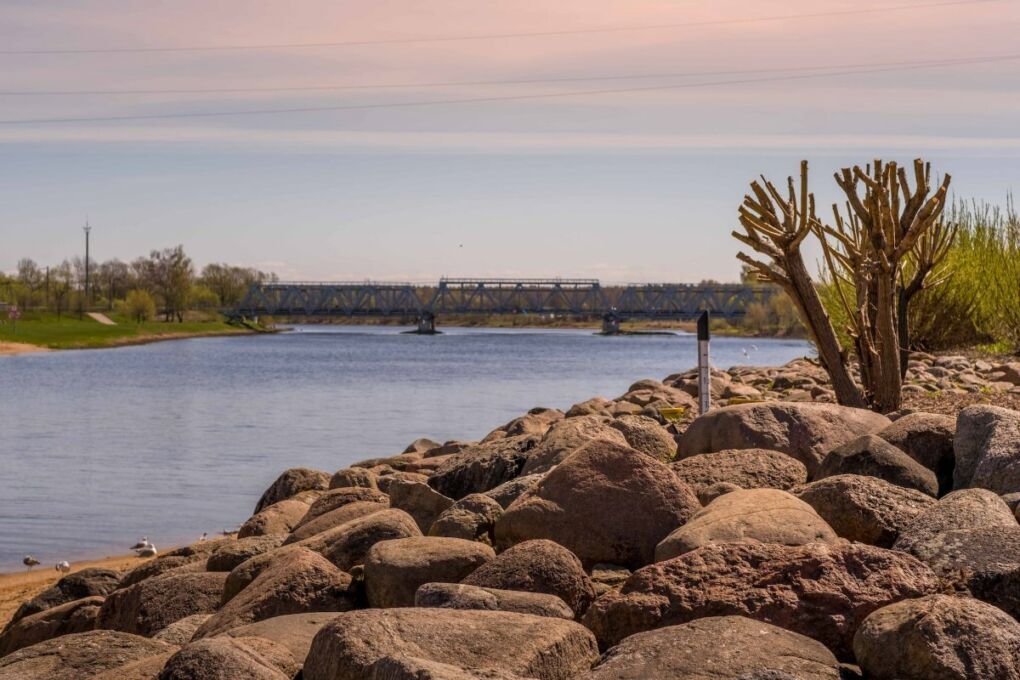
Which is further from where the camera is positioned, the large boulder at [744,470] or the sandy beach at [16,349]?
the sandy beach at [16,349]

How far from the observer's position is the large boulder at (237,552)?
9766mm

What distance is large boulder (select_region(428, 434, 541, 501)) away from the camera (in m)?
11.2

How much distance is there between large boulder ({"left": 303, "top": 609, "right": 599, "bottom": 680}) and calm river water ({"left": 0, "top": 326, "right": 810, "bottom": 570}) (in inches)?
424

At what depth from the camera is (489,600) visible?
6.69 metres

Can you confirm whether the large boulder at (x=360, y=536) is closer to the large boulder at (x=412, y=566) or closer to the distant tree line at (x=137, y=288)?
the large boulder at (x=412, y=566)

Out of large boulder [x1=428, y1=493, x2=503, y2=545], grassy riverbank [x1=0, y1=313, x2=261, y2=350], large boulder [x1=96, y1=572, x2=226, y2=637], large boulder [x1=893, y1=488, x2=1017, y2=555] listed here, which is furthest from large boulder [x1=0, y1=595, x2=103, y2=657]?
grassy riverbank [x1=0, y1=313, x2=261, y2=350]

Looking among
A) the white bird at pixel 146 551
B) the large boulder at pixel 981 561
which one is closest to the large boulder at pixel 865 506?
the large boulder at pixel 981 561

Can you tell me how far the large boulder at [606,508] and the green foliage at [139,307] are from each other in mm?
134714

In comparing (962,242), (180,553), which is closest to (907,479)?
(180,553)

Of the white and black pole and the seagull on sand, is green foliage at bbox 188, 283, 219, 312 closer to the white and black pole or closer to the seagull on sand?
the seagull on sand

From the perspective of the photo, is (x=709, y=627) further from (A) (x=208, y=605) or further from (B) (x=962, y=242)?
(B) (x=962, y=242)

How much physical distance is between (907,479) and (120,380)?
177 ft

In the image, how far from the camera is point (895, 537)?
7605 millimetres

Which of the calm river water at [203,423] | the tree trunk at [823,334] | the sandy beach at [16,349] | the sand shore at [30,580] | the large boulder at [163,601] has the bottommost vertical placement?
the sandy beach at [16,349]
